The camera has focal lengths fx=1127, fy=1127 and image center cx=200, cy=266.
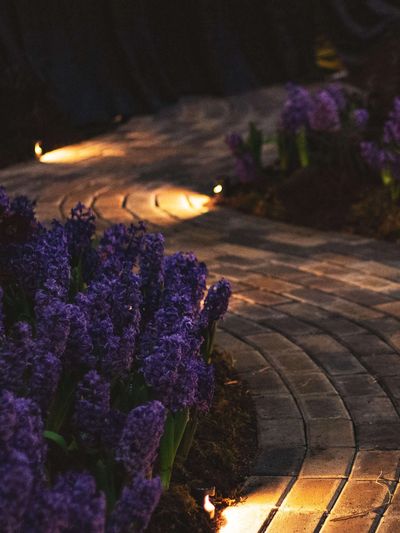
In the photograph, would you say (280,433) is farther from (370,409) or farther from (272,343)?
(272,343)

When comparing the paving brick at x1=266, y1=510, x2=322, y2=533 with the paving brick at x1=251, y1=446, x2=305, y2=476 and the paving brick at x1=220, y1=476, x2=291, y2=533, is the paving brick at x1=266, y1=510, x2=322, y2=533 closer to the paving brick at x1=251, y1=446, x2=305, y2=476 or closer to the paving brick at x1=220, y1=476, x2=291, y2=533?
the paving brick at x1=220, y1=476, x2=291, y2=533

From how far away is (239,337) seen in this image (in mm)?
5918

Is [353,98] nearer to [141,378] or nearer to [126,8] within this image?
[126,8]

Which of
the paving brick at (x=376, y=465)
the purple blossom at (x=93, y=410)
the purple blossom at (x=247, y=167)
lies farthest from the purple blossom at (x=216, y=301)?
the purple blossom at (x=247, y=167)

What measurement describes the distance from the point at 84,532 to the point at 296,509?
1.23 metres

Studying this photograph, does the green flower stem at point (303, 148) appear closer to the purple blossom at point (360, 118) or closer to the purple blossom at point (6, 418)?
the purple blossom at point (360, 118)

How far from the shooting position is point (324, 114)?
8.89 meters

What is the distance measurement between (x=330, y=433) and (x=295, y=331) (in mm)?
1394

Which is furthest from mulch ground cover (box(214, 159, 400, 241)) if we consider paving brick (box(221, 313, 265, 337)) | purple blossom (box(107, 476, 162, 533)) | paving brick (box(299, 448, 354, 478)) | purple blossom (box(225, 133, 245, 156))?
purple blossom (box(107, 476, 162, 533))

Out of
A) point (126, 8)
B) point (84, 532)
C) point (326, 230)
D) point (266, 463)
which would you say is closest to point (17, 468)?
point (84, 532)

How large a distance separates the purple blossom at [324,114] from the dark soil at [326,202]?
392 millimetres

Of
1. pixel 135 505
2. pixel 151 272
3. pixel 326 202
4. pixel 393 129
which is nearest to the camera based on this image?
pixel 135 505

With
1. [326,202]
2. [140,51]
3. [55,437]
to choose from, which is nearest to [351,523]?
[55,437]

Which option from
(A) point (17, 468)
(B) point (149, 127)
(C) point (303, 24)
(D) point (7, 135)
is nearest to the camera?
(A) point (17, 468)
